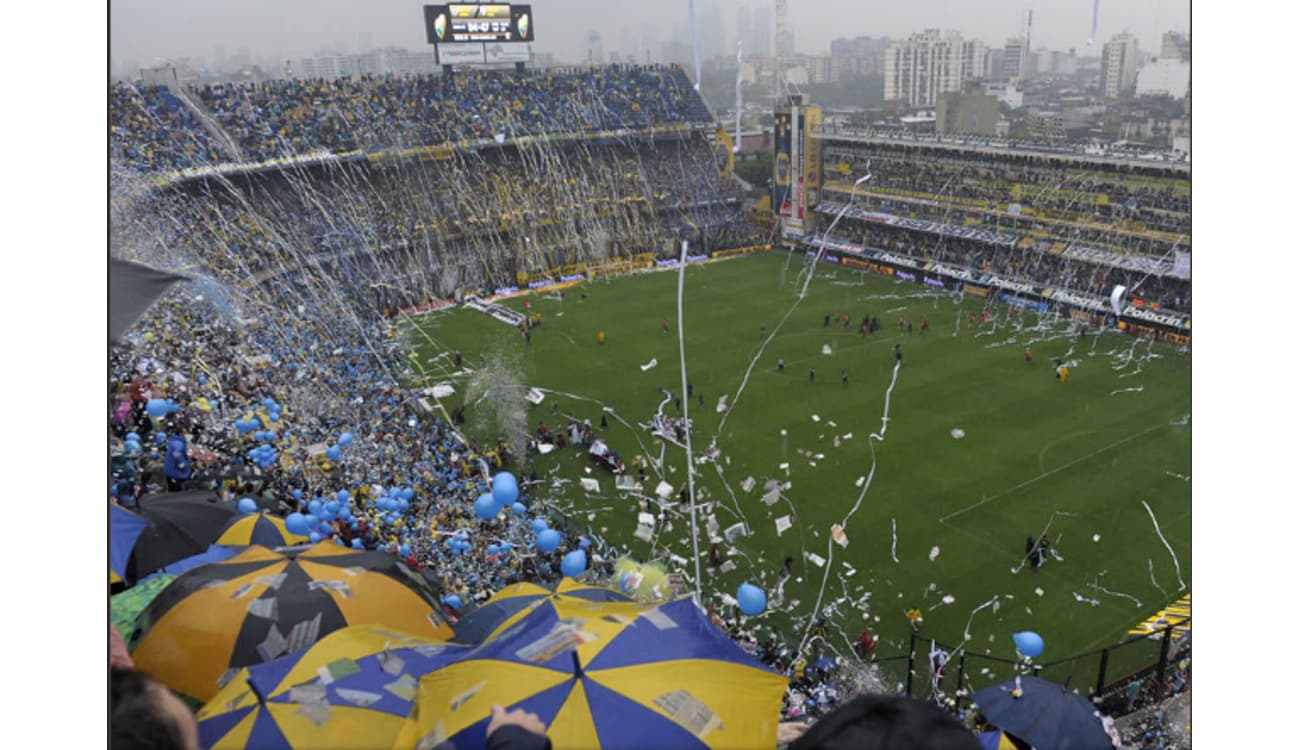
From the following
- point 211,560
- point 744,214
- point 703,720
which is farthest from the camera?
Answer: point 744,214

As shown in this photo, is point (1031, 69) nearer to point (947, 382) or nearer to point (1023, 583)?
point (947, 382)

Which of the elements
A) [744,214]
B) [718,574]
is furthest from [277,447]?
[744,214]

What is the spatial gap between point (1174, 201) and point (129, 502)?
44614mm

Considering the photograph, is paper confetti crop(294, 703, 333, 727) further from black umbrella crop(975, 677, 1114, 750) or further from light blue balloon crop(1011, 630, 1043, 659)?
light blue balloon crop(1011, 630, 1043, 659)

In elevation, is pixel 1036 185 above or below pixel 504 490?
above

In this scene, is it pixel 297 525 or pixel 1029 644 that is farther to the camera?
pixel 1029 644

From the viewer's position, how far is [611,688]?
267 inches

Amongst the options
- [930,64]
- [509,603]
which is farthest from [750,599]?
[930,64]

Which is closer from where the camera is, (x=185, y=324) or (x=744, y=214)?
(x=185, y=324)

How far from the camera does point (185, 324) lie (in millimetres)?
25438

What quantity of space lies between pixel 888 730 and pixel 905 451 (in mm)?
24106

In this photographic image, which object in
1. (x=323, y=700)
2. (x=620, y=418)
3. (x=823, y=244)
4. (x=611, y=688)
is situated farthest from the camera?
(x=823, y=244)

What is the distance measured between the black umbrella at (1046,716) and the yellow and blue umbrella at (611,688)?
714 cm

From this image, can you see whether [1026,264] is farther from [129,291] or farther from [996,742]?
[129,291]
